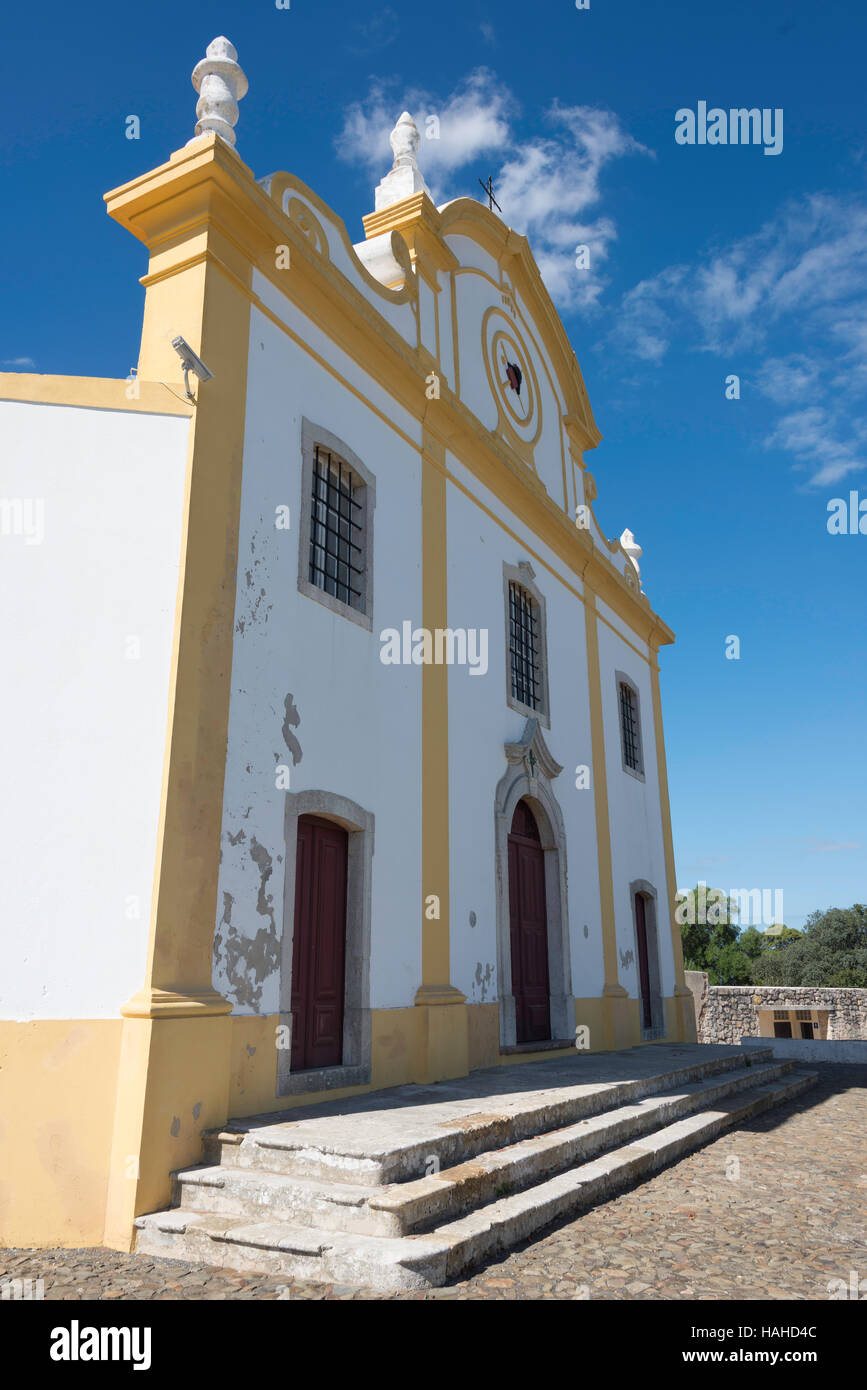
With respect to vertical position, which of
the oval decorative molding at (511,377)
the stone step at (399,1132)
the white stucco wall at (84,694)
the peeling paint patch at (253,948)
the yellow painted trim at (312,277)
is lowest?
the stone step at (399,1132)

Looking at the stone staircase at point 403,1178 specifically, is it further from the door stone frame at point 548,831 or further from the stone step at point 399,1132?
the door stone frame at point 548,831

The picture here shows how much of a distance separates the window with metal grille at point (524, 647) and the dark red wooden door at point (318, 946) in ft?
13.7

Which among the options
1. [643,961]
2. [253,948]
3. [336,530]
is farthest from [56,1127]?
[643,961]

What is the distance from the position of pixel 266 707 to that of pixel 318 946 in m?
1.85

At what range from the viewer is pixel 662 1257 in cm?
430

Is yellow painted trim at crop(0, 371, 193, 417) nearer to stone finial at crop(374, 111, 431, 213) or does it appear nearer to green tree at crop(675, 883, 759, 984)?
stone finial at crop(374, 111, 431, 213)

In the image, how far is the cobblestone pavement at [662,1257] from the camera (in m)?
3.83

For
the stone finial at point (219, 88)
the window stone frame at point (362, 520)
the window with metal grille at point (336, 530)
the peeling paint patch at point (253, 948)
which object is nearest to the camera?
the peeling paint patch at point (253, 948)

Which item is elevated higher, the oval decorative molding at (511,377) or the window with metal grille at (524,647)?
the oval decorative molding at (511,377)

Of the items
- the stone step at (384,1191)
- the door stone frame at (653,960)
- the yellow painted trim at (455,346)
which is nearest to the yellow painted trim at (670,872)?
the door stone frame at (653,960)

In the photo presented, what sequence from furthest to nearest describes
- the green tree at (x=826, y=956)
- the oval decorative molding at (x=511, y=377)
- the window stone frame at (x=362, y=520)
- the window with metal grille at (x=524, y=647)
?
the green tree at (x=826, y=956)
the oval decorative molding at (x=511, y=377)
the window with metal grille at (x=524, y=647)
the window stone frame at (x=362, y=520)

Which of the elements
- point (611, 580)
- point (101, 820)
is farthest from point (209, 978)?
point (611, 580)

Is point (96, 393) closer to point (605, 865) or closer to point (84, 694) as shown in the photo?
point (84, 694)

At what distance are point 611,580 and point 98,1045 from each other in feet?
36.9
